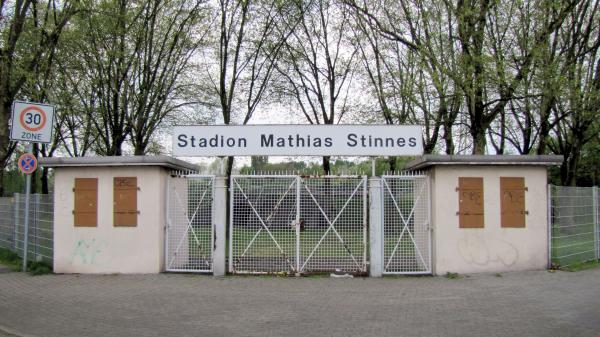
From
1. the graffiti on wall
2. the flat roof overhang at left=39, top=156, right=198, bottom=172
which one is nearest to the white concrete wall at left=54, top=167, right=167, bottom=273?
the graffiti on wall

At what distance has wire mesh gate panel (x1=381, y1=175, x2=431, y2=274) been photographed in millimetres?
11719

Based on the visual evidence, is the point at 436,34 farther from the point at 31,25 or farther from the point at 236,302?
the point at 31,25

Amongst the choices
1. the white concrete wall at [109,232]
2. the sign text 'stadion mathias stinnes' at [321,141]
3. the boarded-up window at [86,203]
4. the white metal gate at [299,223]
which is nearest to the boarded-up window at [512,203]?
the sign text 'stadion mathias stinnes' at [321,141]

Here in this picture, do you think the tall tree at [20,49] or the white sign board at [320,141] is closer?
the white sign board at [320,141]

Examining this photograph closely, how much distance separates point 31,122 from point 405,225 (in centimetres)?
895

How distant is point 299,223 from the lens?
11.6 metres

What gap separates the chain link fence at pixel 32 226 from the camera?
12982 millimetres

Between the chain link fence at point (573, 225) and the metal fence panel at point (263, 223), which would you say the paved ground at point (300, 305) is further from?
the chain link fence at point (573, 225)

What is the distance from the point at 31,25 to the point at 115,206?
11091 mm

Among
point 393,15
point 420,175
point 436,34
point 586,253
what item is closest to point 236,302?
point 420,175

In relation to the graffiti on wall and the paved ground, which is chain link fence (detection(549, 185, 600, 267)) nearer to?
the paved ground

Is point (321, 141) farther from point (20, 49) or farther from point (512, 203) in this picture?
point (20, 49)

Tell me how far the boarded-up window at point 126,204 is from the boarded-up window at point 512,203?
833cm

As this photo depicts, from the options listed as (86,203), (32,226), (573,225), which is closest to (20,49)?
(32,226)
